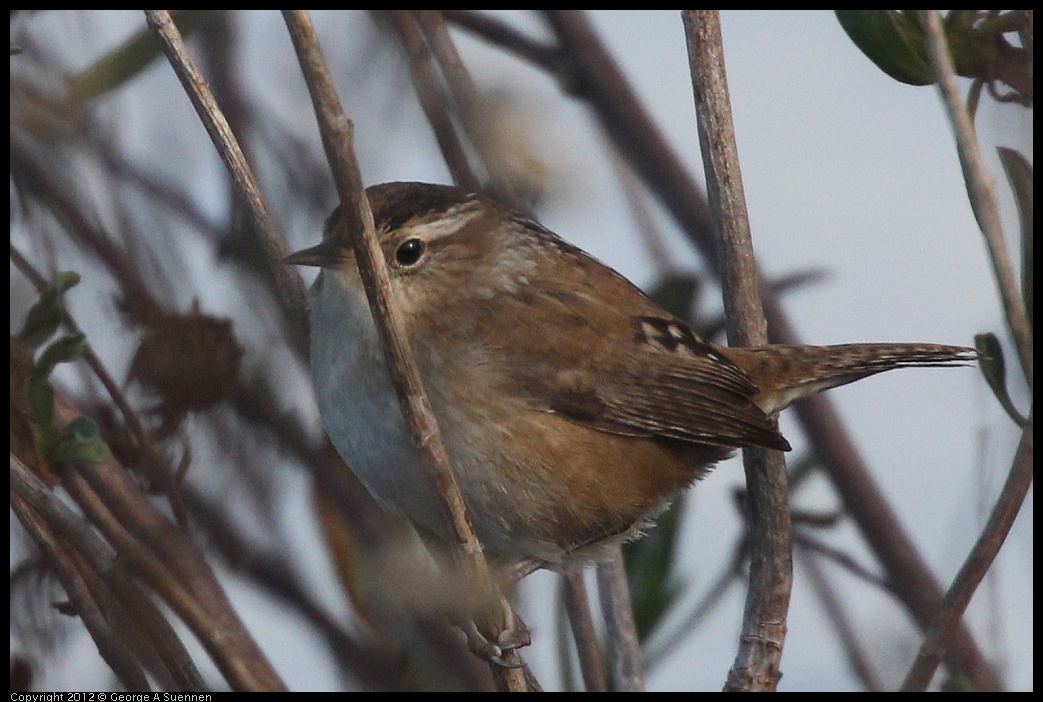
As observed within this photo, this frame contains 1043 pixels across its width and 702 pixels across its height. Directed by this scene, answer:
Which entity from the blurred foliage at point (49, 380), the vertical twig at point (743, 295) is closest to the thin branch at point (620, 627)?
the vertical twig at point (743, 295)

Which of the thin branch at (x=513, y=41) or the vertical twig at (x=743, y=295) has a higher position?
the thin branch at (x=513, y=41)

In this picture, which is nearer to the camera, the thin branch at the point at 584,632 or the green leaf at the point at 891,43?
the green leaf at the point at 891,43

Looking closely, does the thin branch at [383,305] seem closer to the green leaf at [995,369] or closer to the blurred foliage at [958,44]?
the green leaf at [995,369]

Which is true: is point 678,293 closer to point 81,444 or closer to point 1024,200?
point 1024,200

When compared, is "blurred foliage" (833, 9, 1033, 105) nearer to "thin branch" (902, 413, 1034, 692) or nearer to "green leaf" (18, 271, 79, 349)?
"thin branch" (902, 413, 1034, 692)

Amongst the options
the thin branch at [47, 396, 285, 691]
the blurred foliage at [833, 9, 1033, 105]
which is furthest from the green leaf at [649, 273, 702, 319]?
the thin branch at [47, 396, 285, 691]

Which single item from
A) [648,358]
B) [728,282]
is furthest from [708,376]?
[728,282]
